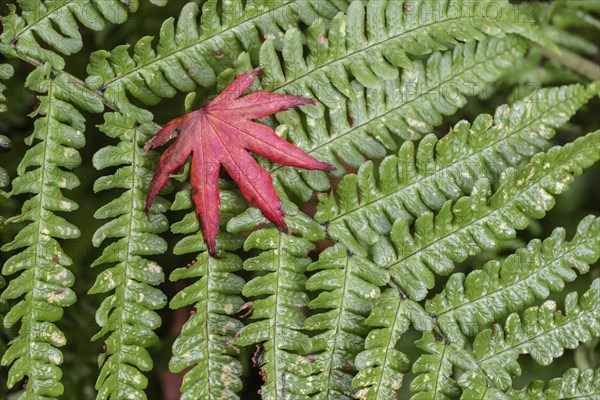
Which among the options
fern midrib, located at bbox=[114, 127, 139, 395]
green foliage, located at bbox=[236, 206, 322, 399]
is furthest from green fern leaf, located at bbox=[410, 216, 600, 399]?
fern midrib, located at bbox=[114, 127, 139, 395]

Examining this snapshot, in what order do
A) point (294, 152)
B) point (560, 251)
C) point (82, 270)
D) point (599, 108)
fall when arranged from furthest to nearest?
point (599, 108) → point (82, 270) → point (560, 251) → point (294, 152)

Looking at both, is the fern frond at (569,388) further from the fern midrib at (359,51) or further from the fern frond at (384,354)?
the fern midrib at (359,51)

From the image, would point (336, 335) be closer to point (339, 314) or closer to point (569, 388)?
point (339, 314)

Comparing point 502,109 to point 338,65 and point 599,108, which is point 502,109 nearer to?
point 338,65

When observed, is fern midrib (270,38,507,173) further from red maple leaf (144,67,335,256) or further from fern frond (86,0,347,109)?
fern frond (86,0,347,109)

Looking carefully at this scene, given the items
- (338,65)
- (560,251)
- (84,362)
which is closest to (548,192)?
(560,251)

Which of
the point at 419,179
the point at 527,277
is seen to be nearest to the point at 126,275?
the point at 419,179

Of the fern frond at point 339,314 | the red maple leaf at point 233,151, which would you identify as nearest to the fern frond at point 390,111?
the red maple leaf at point 233,151
